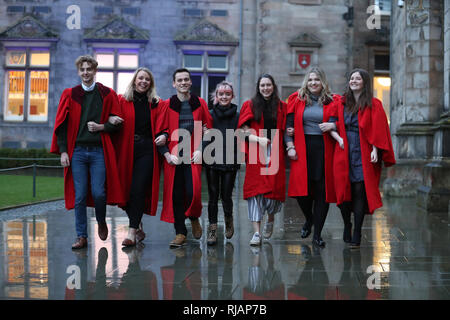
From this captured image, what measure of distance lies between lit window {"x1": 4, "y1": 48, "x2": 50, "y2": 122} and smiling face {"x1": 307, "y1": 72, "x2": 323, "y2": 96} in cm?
1649

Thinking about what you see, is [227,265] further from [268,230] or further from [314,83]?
[314,83]

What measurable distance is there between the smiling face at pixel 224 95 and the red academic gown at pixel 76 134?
3.80ft

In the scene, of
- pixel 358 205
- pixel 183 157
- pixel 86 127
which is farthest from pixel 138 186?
pixel 358 205

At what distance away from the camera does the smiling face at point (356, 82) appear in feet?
20.7

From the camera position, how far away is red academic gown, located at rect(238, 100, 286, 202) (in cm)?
634

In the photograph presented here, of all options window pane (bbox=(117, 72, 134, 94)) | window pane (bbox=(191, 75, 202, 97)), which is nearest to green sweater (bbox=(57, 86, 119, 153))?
window pane (bbox=(191, 75, 202, 97))

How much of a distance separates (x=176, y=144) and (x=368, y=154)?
2.17 metres

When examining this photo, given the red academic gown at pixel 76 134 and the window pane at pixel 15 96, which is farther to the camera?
the window pane at pixel 15 96

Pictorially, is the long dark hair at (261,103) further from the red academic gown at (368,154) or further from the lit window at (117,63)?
the lit window at (117,63)

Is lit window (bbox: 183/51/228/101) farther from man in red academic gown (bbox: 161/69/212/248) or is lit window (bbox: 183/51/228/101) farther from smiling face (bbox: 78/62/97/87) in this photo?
smiling face (bbox: 78/62/97/87)

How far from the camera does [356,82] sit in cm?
633

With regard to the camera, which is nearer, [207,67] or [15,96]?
[207,67]

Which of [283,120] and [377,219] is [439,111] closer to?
[377,219]

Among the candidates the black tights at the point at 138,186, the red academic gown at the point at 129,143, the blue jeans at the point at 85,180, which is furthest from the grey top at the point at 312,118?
the blue jeans at the point at 85,180
